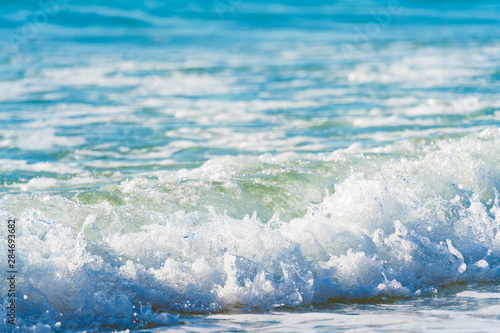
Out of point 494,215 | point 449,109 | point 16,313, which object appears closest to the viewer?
point 16,313

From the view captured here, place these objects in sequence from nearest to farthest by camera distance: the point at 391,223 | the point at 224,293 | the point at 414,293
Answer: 1. the point at 224,293
2. the point at 414,293
3. the point at 391,223

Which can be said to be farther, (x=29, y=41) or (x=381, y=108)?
(x=29, y=41)

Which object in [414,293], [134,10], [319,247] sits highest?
[134,10]

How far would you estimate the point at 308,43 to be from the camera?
23.5 meters

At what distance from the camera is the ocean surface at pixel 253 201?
4.13 meters

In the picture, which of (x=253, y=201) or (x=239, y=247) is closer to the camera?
(x=239, y=247)

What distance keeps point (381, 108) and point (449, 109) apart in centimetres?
116

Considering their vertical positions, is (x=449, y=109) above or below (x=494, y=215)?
above

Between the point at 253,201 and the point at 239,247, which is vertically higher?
the point at 253,201

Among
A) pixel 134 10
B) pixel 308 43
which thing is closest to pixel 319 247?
pixel 308 43

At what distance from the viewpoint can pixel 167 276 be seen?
433 cm

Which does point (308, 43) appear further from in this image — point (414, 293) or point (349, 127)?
point (414, 293)

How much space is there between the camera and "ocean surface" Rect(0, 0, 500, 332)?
413cm

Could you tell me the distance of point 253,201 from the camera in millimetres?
5836
